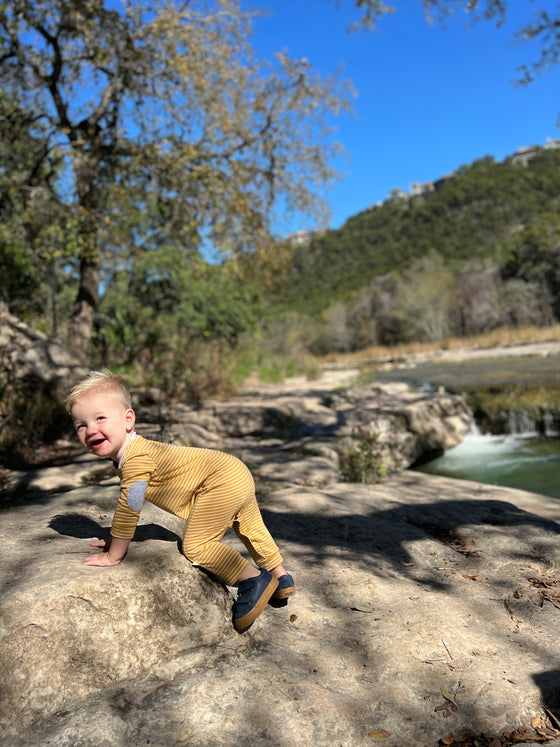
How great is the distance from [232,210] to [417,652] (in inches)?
313

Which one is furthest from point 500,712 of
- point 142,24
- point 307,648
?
point 142,24

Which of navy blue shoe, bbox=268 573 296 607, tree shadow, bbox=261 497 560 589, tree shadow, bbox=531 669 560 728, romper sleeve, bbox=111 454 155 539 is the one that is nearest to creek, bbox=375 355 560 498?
tree shadow, bbox=261 497 560 589

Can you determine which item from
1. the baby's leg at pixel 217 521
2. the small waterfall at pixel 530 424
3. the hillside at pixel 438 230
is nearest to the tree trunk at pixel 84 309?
the baby's leg at pixel 217 521

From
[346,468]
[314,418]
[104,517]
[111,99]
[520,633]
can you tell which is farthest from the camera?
[111,99]

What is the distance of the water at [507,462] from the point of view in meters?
6.25

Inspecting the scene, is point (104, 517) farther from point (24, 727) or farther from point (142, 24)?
point (142, 24)

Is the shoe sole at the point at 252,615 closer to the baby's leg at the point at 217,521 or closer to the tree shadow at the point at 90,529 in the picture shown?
the baby's leg at the point at 217,521

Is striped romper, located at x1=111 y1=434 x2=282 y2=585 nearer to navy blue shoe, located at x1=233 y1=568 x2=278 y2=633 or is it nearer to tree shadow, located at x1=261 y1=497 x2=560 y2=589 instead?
navy blue shoe, located at x1=233 y1=568 x2=278 y2=633

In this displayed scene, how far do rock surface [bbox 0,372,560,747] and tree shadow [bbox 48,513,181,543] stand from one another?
0.02m

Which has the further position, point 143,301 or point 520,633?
point 143,301

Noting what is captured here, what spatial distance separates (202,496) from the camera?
2.06 metres

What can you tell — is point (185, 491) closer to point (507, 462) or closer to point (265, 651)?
point (265, 651)

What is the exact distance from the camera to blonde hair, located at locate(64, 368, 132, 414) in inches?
79.7

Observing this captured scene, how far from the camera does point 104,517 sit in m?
2.71
